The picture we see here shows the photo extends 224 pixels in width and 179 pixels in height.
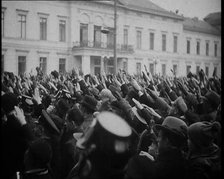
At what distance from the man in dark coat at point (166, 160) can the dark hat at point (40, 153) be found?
79 cm

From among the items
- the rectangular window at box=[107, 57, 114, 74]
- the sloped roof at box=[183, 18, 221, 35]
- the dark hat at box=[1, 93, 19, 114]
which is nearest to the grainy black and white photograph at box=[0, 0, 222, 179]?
the dark hat at box=[1, 93, 19, 114]

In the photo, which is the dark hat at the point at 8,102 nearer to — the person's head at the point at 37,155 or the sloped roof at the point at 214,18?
the person's head at the point at 37,155

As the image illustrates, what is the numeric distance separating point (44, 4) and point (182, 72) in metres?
5.77

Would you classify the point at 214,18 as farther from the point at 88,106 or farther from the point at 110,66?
the point at 110,66

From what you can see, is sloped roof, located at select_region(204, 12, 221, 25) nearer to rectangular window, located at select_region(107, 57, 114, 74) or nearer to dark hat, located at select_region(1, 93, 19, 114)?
dark hat, located at select_region(1, 93, 19, 114)

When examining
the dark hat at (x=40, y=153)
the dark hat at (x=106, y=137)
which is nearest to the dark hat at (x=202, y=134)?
the dark hat at (x=106, y=137)

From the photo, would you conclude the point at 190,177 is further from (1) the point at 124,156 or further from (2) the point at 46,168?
(2) the point at 46,168

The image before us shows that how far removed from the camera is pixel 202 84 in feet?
22.1

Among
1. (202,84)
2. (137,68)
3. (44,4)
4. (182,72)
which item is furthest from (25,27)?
(137,68)

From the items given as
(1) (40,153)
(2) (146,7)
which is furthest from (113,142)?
(2) (146,7)

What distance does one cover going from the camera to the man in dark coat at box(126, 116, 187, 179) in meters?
2.24

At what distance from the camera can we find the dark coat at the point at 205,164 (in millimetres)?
2620

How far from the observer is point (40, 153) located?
2699 mm

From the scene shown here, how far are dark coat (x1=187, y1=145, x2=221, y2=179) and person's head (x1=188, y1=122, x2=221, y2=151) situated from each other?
0.20 feet
